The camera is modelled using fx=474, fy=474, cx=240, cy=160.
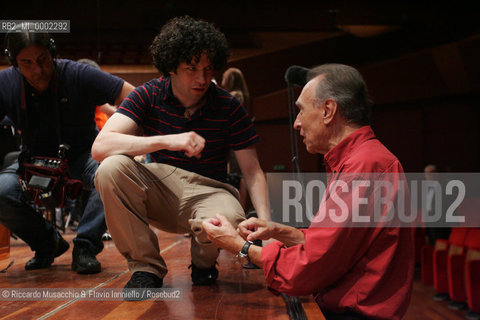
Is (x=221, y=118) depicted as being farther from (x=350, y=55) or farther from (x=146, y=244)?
(x=350, y=55)

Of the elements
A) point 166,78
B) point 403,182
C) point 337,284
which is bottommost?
point 337,284

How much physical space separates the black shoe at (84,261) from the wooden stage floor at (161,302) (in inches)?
1.2

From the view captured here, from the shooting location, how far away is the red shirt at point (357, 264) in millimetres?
969

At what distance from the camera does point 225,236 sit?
3.72ft

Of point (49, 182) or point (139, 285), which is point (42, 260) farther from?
point (139, 285)

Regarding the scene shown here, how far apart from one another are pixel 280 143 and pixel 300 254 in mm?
1644

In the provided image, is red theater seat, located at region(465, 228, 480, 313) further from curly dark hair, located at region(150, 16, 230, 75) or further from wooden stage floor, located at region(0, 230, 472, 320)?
curly dark hair, located at region(150, 16, 230, 75)

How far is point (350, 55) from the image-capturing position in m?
5.99

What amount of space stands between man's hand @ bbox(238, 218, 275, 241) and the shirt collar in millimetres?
210

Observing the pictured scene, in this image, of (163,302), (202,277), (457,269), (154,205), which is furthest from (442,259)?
(163,302)

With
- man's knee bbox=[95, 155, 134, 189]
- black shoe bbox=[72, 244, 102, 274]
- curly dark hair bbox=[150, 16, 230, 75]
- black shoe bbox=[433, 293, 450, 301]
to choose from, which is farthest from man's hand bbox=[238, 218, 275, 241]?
black shoe bbox=[433, 293, 450, 301]

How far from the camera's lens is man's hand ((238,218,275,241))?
1.12m

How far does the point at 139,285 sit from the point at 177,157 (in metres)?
0.45

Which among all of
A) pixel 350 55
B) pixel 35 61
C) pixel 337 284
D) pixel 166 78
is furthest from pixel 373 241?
pixel 350 55
